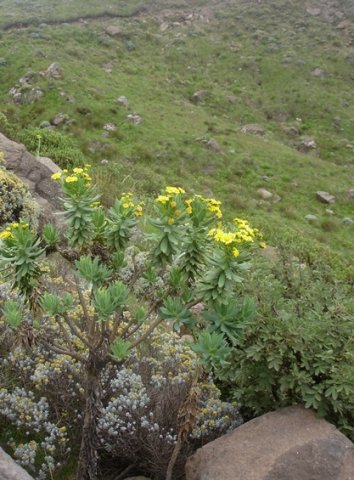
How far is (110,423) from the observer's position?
4.12 meters

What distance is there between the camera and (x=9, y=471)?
3.25 meters

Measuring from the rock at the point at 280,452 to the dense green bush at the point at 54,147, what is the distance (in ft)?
37.1

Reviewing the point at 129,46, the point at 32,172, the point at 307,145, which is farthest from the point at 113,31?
the point at 32,172

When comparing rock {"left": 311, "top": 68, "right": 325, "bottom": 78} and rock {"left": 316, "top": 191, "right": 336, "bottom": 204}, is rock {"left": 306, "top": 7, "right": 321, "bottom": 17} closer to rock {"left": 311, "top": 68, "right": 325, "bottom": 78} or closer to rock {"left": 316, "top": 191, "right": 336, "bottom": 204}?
A: rock {"left": 311, "top": 68, "right": 325, "bottom": 78}

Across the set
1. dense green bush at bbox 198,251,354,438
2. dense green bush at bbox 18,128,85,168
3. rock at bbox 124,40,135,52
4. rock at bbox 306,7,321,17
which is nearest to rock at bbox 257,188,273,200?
dense green bush at bbox 18,128,85,168

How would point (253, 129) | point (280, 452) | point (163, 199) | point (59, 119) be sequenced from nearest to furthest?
point (163, 199) < point (280, 452) < point (59, 119) < point (253, 129)

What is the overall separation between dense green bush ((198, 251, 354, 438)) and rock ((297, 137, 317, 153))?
24.2m

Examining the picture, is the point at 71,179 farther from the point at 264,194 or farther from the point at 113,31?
the point at 113,31

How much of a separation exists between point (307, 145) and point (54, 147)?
15889 millimetres

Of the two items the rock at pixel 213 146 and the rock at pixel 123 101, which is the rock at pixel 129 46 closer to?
the rock at pixel 123 101

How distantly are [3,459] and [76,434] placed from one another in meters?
1.14

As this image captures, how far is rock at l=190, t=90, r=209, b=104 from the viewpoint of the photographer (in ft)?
101

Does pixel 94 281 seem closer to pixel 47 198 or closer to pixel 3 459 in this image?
pixel 3 459

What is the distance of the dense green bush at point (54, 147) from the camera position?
1486 centimetres
